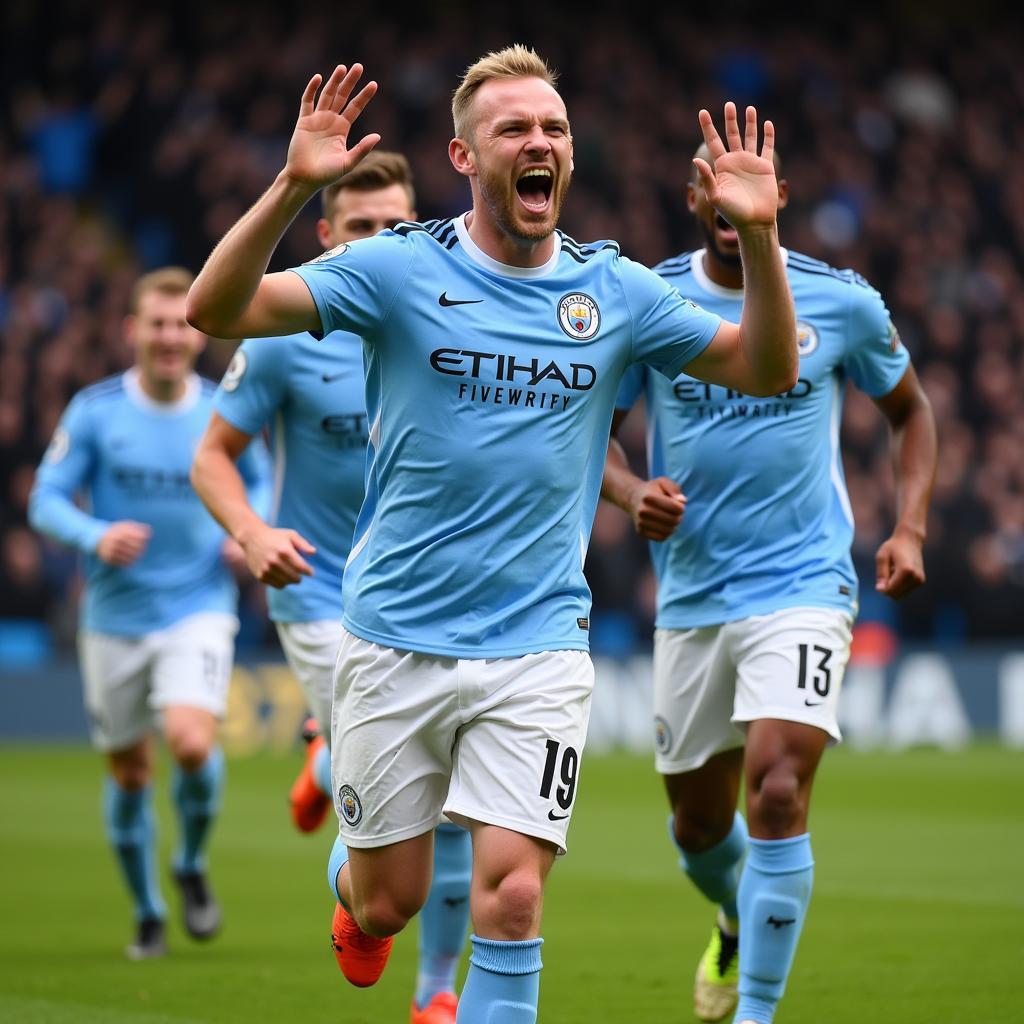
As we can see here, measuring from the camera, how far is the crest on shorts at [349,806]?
16.2 feet

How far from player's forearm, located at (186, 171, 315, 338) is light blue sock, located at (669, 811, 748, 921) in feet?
9.80

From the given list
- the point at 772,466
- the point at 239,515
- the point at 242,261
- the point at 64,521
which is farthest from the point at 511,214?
the point at 64,521

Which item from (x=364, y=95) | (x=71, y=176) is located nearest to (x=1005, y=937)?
(x=364, y=95)

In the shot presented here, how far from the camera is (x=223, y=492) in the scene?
658cm

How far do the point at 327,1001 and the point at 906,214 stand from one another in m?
21.0

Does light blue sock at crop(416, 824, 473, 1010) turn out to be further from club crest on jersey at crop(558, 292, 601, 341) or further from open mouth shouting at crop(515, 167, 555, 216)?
open mouth shouting at crop(515, 167, 555, 216)

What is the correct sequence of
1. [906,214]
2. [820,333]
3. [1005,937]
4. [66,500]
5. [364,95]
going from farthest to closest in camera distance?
[906,214]
[66,500]
[1005,937]
[820,333]
[364,95]

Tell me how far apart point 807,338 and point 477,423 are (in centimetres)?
191

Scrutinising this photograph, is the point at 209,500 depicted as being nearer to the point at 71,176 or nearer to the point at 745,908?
the point at 745,908

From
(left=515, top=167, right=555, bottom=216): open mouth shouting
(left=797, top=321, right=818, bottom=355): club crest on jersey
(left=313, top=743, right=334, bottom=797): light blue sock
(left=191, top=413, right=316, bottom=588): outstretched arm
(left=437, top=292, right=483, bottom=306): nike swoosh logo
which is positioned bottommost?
(left=313, top=743, right=334, bottom=797): light blue sock

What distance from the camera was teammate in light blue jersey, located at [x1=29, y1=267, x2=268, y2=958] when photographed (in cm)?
849

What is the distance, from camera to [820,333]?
6.35 m

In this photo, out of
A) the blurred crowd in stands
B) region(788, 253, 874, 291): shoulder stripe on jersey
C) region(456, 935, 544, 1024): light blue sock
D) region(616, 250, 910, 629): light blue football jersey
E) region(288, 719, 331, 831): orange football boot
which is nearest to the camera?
region(456, 935, 544, 1024): light blue sock

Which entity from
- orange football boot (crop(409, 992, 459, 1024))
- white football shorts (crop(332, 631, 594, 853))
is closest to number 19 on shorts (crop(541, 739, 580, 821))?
white football shorts (crop(332, 631, 594, 853))
